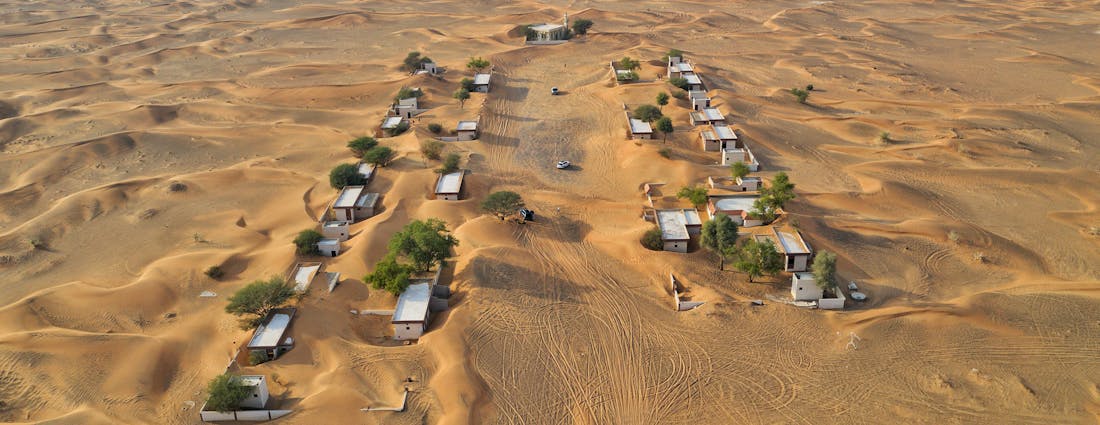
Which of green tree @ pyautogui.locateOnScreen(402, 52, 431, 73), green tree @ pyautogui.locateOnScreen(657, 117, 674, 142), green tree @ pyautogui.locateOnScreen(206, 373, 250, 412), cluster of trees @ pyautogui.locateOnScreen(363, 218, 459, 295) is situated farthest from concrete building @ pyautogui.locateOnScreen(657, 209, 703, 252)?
green tree @ pyautogui.locateOnScreen(402, 52, 431, 73)

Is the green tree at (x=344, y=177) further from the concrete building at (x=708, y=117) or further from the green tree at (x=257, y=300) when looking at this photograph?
the concrete building at (x=708, y=117)

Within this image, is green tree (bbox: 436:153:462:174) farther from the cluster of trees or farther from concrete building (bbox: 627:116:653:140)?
concrete building (bbox: 627:116:653:140)

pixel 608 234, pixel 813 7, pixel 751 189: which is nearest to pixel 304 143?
pixel 608 234

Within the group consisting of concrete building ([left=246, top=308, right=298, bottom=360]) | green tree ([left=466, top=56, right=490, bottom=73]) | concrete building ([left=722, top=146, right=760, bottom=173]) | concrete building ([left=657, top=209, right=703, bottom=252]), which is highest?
green tree ([left=466, top=56, right=490, bottom=73])

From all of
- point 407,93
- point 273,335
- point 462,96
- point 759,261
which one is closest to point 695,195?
point 759,261

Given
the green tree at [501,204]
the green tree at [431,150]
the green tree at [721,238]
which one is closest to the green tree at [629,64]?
the green tree at [431,150]

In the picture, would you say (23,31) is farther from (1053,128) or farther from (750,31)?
(1053,128)
